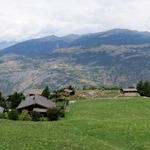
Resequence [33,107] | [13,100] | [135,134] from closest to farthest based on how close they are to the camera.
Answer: [135,134] < [33,107] < [13,100]

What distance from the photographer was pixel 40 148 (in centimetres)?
2214

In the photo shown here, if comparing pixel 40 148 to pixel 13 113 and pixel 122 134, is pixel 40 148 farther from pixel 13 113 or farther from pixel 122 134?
pixel 13 113

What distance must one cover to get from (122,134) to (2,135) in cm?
1822

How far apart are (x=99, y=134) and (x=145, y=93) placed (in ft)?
248

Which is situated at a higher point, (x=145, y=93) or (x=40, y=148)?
(x=40, y=148)

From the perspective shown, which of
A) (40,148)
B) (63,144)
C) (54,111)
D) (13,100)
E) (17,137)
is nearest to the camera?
(40,148)

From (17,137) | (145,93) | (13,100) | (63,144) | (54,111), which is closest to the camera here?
(63,144)

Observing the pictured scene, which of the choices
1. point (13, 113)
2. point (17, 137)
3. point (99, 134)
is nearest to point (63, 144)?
point (17, 137)

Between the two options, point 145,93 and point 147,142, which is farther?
point 145,93

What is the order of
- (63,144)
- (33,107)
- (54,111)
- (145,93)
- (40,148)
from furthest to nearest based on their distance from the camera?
(145,93) → (33,107) → (54,111) → (63,144) → (40,148)

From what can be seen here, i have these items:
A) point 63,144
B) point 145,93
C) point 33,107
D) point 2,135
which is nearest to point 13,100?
point 33,107

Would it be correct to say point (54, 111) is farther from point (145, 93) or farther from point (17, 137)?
point (145, 93)

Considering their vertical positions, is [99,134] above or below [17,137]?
below

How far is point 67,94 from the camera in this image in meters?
102
